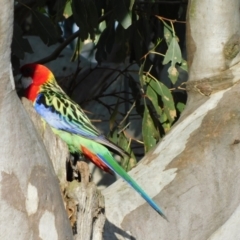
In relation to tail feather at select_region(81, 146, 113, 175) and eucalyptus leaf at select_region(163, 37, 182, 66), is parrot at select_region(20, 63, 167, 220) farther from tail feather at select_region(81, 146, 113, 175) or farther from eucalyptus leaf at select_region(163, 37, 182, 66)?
eucalyptus leaf at select_region(163, 37, 182, 66)

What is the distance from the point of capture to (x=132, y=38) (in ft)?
15.6

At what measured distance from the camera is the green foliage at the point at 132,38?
4.20m

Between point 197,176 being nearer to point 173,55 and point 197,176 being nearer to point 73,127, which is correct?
point 73,127

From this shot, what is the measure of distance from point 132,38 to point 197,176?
154 cm

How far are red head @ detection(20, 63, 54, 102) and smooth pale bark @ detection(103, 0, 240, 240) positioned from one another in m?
0.83

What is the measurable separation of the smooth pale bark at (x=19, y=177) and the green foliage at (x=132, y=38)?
5.42ft

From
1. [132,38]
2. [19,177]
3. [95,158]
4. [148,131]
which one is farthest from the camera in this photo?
[132,38]

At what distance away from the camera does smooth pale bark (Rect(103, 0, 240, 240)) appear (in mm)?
3322

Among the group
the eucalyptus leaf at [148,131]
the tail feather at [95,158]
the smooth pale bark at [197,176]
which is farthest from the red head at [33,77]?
the smooth pale bark at [197,176]

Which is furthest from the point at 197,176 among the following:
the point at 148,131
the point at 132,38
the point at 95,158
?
the point at 132,38

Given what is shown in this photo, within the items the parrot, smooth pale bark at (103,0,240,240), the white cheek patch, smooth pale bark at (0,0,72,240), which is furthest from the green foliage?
smooth pale bark at (0,0,72,240)

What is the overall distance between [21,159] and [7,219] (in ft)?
0.69

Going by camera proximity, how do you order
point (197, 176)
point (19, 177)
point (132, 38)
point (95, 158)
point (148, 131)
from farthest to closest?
point (132, 38) < point (148, 131) < point (95, 158) < point (197, 176) < point (19, 177)

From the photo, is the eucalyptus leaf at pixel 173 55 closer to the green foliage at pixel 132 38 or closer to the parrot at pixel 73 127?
the green foliage at pixel 132 38
